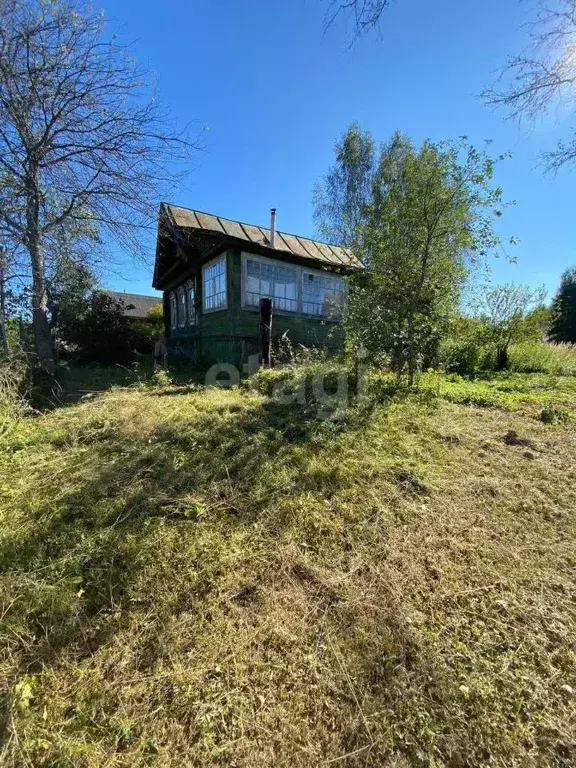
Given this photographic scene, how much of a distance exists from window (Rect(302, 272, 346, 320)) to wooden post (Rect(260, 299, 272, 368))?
3937 mm

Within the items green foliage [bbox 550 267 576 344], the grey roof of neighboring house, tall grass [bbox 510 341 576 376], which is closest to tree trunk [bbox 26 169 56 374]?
tall grass [bbox 510 341 576 376]

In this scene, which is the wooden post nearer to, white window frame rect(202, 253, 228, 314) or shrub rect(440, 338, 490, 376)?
white window frame rect(202, 253, 228, 314)

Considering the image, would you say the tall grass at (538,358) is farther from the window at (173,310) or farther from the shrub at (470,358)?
the window at (173,310)

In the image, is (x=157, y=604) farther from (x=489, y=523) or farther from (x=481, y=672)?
(x=489, y=523)

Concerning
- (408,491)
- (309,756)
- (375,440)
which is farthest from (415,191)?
(309,756)

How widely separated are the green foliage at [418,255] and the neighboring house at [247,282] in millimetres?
1927

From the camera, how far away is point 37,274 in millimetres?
6086

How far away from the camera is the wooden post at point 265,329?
5.77 meters

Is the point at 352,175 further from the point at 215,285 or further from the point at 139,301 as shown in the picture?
the point at 139,301

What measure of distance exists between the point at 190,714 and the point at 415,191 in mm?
5643

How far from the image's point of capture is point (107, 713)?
4.85ft

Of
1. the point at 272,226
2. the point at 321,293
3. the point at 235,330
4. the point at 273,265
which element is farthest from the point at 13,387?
the point at 321,293

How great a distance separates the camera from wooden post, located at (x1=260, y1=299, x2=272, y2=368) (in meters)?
5.77

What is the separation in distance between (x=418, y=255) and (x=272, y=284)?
4.60 m
